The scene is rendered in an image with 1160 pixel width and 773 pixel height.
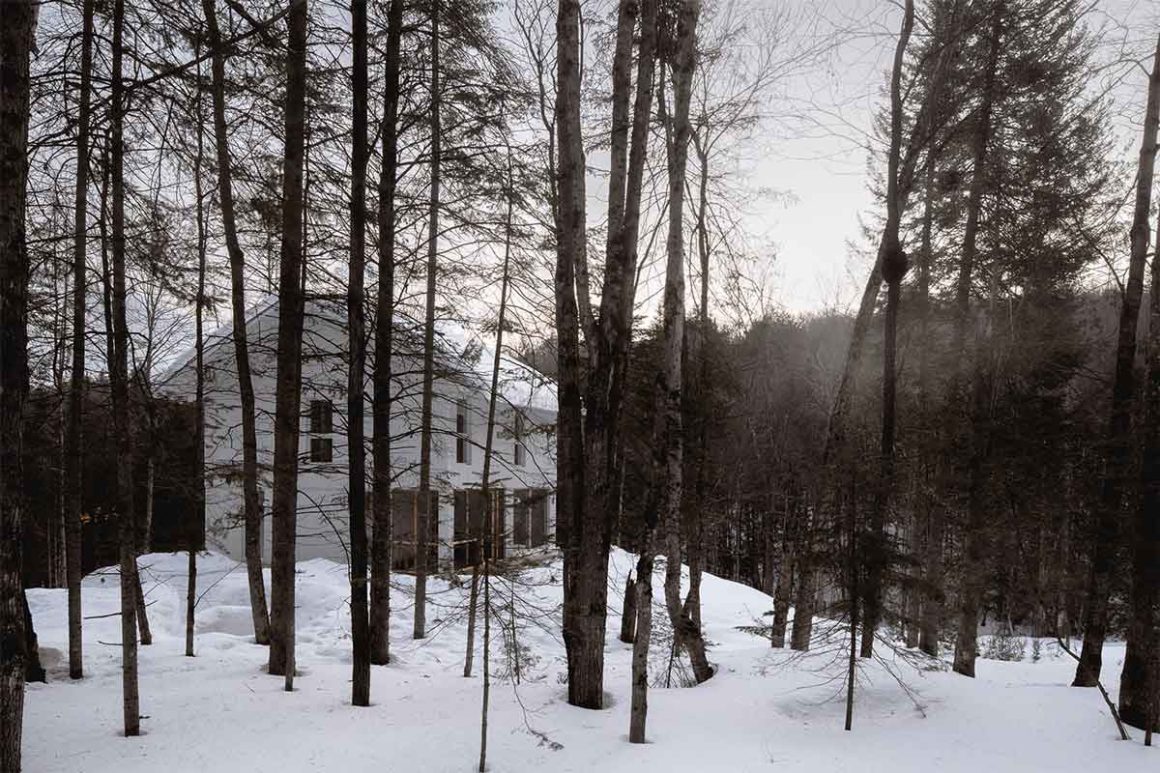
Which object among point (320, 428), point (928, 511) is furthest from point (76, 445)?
point (928, 511)

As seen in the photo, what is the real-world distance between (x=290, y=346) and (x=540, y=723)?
5.51m

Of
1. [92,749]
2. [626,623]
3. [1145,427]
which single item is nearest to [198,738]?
[92,749]

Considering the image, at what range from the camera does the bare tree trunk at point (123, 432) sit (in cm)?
732

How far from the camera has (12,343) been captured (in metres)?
5.75

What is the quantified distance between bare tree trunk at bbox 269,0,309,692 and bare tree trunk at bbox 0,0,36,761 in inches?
138

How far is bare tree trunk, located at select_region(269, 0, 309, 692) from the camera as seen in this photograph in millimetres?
9258

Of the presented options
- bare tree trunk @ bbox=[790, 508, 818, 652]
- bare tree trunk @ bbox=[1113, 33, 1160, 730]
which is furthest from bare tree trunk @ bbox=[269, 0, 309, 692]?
bare tree trunk @ bbox=[1113, 33, 1160, 730]

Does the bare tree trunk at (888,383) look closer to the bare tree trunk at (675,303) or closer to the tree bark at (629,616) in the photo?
the bare tree trunk at (675,303)

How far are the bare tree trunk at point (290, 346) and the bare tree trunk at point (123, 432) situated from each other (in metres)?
1.84

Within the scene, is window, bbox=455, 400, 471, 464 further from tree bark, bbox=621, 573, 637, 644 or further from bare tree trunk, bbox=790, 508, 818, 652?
bare tree trunk, bbox=790, 508, 818, 652

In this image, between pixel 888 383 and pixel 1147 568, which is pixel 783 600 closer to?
pixel 888 383

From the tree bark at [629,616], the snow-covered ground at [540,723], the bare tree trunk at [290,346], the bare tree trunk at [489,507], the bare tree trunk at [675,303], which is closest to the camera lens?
the bare tree trunk at [489,507]

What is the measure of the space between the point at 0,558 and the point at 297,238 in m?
5.05

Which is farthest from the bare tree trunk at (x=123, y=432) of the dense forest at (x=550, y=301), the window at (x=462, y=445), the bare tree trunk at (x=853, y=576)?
the window at (x=462, y=445)
